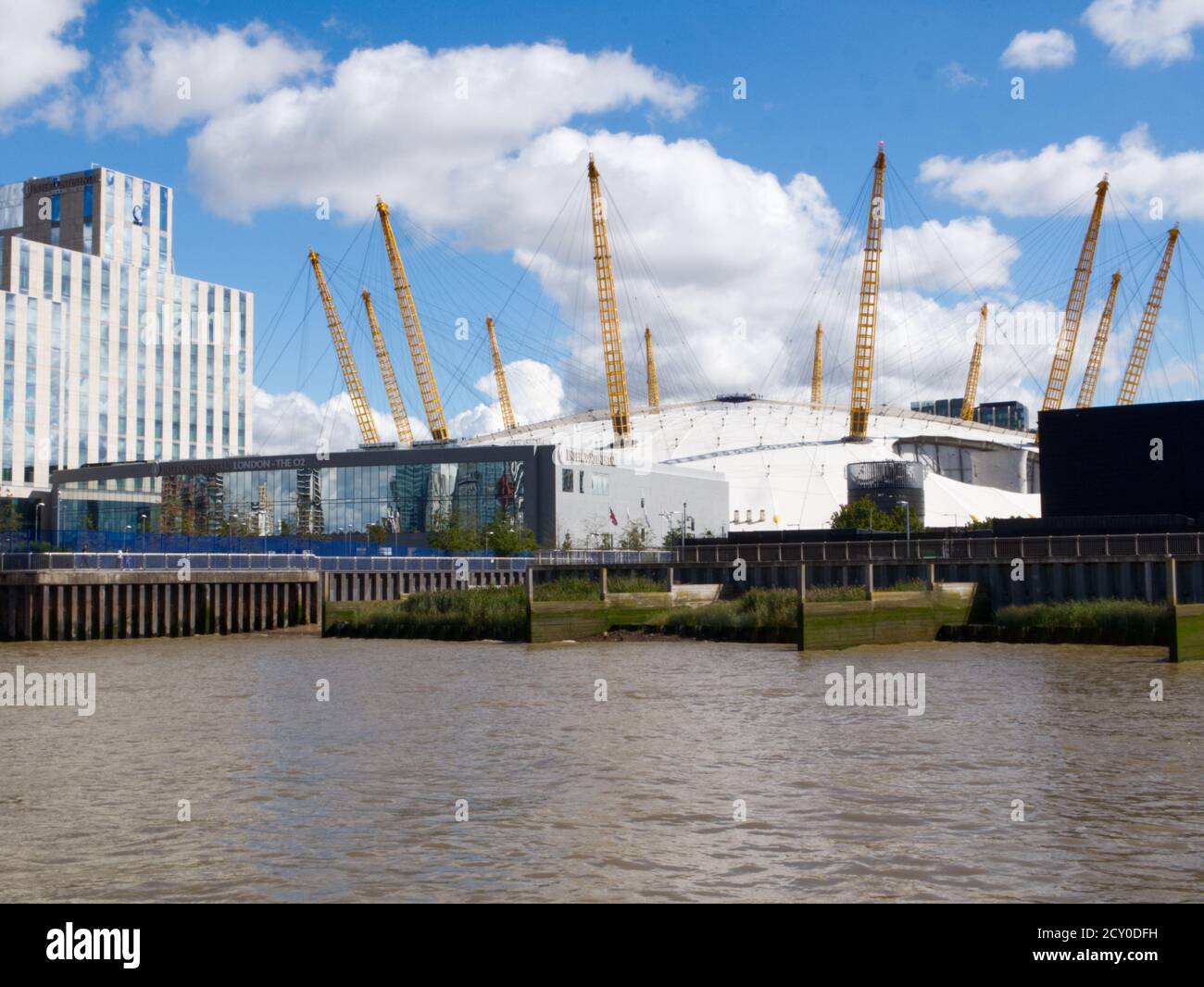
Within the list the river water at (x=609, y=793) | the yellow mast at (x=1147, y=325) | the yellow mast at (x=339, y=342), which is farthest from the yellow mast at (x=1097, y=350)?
the river water at (x=609, y=793)

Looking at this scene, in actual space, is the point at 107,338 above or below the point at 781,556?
above

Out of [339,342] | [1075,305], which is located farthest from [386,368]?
[1075,305]

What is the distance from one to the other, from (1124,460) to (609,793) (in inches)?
2401

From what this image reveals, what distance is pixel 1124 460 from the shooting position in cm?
7219

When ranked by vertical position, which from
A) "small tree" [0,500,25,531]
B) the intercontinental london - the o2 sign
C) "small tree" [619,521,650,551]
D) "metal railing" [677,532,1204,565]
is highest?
the intercontinental london - the o2 sign

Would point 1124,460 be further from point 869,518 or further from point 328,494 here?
point 328,494

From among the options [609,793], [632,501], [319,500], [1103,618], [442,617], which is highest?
[319,500]

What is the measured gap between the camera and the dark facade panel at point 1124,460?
232 feet

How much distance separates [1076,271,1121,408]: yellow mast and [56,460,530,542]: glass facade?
8875 centimetres

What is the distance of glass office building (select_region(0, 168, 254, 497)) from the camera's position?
14575cm

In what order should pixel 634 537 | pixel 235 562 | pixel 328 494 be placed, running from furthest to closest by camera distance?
1. pixel 328 494
2. pixel 634 537
3. pixel 235 562

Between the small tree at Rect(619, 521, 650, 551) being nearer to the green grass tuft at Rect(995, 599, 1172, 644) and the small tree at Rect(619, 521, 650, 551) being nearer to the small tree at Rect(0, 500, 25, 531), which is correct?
the small tree at Rect(0, 500, 25, 531)

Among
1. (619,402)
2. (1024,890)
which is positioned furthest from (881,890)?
(619,402)

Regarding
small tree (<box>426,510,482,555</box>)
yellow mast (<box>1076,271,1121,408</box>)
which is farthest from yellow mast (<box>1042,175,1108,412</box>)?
small tree (<box>426,510,482,555</box>)
